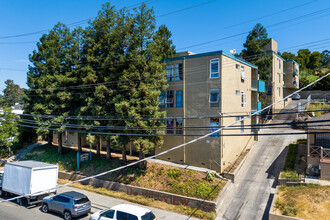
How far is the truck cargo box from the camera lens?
1608 cm

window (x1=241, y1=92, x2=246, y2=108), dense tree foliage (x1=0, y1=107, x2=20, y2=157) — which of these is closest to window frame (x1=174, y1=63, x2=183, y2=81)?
window (x1=241, y1=92, x2=246, y2=108)

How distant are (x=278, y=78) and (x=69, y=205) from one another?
3713cm

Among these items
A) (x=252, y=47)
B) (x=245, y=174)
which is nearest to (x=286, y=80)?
(x=252, y=47)

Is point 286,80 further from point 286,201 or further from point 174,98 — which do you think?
point 286,201

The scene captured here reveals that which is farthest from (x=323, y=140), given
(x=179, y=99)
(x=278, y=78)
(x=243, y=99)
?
(x=278, y=78)

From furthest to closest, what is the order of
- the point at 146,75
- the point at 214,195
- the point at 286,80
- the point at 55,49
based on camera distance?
the point at 286,80 → the point at 55,49 → the point at 146,75 → the point at 214,195

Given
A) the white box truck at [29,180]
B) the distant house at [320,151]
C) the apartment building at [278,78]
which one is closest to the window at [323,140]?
the distant house at [320,151]

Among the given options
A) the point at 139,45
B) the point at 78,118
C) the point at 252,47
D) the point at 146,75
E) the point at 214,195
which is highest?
the point at 252,47

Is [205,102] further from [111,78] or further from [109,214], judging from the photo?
[109,214]

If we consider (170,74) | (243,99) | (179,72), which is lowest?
(243,99)

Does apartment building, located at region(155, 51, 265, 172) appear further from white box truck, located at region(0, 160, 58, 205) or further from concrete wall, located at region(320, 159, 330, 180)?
white box truck, located at region(0, 160, 58, 205)

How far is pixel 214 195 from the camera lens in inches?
639

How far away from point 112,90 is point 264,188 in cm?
1417

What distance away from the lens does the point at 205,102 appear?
2048 centimetres
